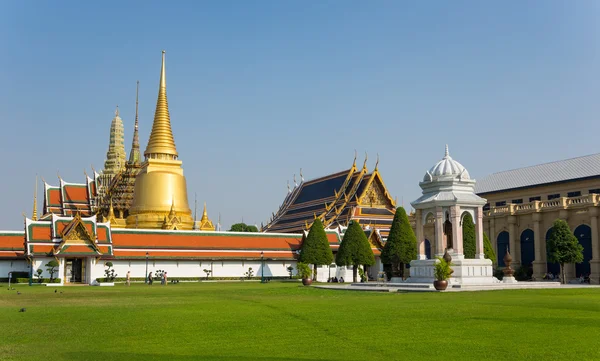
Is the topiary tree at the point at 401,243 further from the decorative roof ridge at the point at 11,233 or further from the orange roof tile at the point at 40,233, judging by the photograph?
the decorative roof ridge at the point at 11,233

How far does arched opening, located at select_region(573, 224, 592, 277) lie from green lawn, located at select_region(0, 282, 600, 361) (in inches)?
1437

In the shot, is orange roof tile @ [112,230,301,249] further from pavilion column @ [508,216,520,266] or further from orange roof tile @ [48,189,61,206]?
orange roof tile @ [48,189,61,206]

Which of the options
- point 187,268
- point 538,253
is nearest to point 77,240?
point 187,268

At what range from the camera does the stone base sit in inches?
1521

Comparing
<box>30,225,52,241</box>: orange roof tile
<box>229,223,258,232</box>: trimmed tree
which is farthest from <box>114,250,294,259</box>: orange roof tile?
<box>229,223,258,232</box>: trimmed tree

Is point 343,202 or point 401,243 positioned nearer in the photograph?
point 401,243

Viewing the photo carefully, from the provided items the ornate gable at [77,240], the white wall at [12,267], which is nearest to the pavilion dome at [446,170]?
the ornate gable at [77,240]

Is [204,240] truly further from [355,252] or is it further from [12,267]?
[12,267]

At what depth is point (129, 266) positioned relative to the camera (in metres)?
60.2

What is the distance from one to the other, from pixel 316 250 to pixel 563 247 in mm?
20595

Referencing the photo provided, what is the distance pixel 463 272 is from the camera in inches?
1527

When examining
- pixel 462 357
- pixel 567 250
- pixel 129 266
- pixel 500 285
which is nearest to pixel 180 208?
pixel 129 266

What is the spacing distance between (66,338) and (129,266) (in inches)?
1839

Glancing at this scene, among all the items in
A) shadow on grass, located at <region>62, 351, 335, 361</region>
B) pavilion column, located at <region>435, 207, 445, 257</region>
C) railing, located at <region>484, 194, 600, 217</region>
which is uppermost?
railing, located at <region>484, 194, 600, 217</region>
